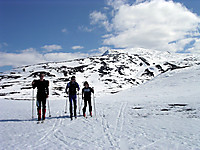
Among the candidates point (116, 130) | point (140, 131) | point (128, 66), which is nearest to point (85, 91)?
point (116, 130)

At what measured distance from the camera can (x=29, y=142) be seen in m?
6.41

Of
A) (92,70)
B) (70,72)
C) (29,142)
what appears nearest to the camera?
(29,142)

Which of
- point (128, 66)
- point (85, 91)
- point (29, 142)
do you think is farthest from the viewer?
point (128, 66)

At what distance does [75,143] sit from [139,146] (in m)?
2.56

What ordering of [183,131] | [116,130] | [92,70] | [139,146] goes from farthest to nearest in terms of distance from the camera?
[92,70] < [116,130] < [183,131] < [139,146]

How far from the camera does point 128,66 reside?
569ft

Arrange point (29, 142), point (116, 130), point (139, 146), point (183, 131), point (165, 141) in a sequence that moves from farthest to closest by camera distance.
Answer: point (116, 130)
point (183, 131)
point (29, 142)
point (165, 141)
point (139, 146)

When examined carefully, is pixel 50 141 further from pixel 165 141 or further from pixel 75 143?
pixel 165 141

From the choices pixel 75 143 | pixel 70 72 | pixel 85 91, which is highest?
pixel 70 72

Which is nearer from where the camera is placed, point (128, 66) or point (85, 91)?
point (85, 91)

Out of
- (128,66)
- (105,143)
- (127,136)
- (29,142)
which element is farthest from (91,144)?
(128,66)

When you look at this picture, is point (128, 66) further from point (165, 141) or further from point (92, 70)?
point (165, 141)

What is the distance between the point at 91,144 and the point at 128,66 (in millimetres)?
171376

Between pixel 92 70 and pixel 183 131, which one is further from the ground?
pixel 92 70
